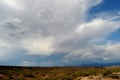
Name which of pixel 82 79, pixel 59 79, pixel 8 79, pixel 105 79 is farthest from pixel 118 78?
pixel 8 79

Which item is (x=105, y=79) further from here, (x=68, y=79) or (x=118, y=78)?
(x=68, y=79)

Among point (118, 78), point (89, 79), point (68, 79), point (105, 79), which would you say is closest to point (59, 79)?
point (68, 79)

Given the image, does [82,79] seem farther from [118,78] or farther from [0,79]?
[0,79]

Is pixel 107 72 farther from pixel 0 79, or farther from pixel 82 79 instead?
pixel 0 79

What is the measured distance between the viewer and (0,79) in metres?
51.2

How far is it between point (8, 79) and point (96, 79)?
19004mm

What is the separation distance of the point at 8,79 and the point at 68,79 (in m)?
14.2

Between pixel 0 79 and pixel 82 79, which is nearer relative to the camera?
pixel 82 79

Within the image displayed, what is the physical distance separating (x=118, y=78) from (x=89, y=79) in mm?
5910

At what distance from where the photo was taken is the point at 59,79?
43.7 metres

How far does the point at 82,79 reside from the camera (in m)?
43.9

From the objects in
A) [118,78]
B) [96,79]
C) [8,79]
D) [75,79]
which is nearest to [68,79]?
[75,79]

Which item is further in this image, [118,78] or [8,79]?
[8,79]

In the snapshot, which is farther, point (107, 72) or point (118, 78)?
point (107, 72)
